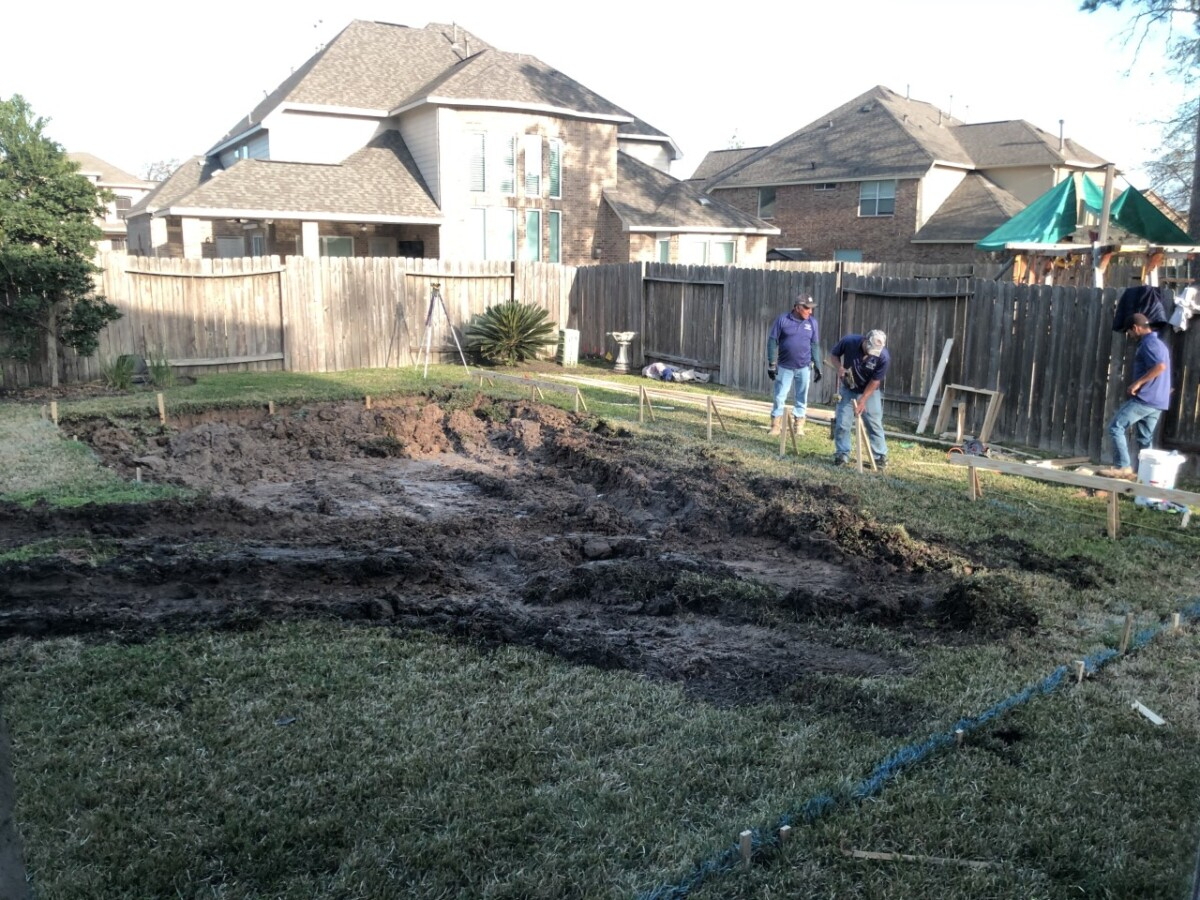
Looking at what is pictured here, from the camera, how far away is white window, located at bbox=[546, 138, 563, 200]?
95.8 feet

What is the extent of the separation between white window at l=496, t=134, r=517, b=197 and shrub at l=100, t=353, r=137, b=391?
14.9 metres

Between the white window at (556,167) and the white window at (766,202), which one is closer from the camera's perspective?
the white window at (556,167)

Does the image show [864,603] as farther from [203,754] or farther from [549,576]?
[203,754]

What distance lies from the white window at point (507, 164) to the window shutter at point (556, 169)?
45.8 inches

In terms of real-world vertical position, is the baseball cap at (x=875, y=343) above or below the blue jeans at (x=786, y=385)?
above

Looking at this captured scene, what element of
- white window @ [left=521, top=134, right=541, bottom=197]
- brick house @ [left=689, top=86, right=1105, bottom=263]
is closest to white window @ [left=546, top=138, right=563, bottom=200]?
white window @ [left=521, top=134, right=541, bottom=197]

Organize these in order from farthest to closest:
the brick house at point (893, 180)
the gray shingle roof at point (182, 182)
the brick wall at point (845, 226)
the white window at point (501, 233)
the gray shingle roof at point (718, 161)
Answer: the gray shingle roof at point (718, 161), the brick wall at point (845, 226), the brick house at point (893, 180), the gray shingle roof at point (182, 182), the white window at point (501, 233)

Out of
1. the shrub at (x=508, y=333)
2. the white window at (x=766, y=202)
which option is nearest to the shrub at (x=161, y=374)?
the shrub at (x=508, y=333)

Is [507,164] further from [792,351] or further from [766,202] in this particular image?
[792,351]

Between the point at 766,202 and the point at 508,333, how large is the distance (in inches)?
855

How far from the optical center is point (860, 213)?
118 ft

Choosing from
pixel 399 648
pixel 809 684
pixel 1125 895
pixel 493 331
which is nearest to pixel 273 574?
pixel 399 648

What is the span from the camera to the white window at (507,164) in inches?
1126

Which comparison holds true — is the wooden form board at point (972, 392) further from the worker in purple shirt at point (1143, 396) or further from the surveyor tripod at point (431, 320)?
the surveyor tripod at point (431, 320)
